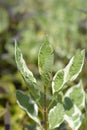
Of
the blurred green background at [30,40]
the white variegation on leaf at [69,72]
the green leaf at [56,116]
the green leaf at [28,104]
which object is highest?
the blurred green background at [30,40]

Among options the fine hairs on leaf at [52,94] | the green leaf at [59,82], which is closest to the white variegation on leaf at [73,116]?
the fine hairs on leaf at [52,94]

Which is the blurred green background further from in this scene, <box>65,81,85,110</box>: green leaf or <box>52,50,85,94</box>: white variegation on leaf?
<box>52,50,85,94</box>: white variegation on leaf

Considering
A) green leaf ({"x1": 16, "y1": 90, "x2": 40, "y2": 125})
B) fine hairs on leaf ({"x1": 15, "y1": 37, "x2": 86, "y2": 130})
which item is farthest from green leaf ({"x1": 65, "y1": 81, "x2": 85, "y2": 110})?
green leaf ({"x1": 16, "y1": 90, "x2": 40, "y2": 125})

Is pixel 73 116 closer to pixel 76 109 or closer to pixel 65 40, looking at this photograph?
pixel 76 109

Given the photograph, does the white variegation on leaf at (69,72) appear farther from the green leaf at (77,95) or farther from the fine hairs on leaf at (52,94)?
the green leaf at (77,95)

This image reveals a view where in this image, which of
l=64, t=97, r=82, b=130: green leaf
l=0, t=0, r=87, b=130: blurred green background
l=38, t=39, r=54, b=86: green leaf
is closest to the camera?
l=38, t=39, r=54, b=86: green leaf

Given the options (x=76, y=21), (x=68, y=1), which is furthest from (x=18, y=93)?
(x=68, y=1)

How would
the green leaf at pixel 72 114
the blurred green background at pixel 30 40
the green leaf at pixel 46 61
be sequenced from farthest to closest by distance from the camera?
the blurred green background at pixel 30 40
the green leaf at pixel 72 114
the green leaf at pixel 46 61

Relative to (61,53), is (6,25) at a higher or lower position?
higher

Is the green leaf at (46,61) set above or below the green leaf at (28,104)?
above
